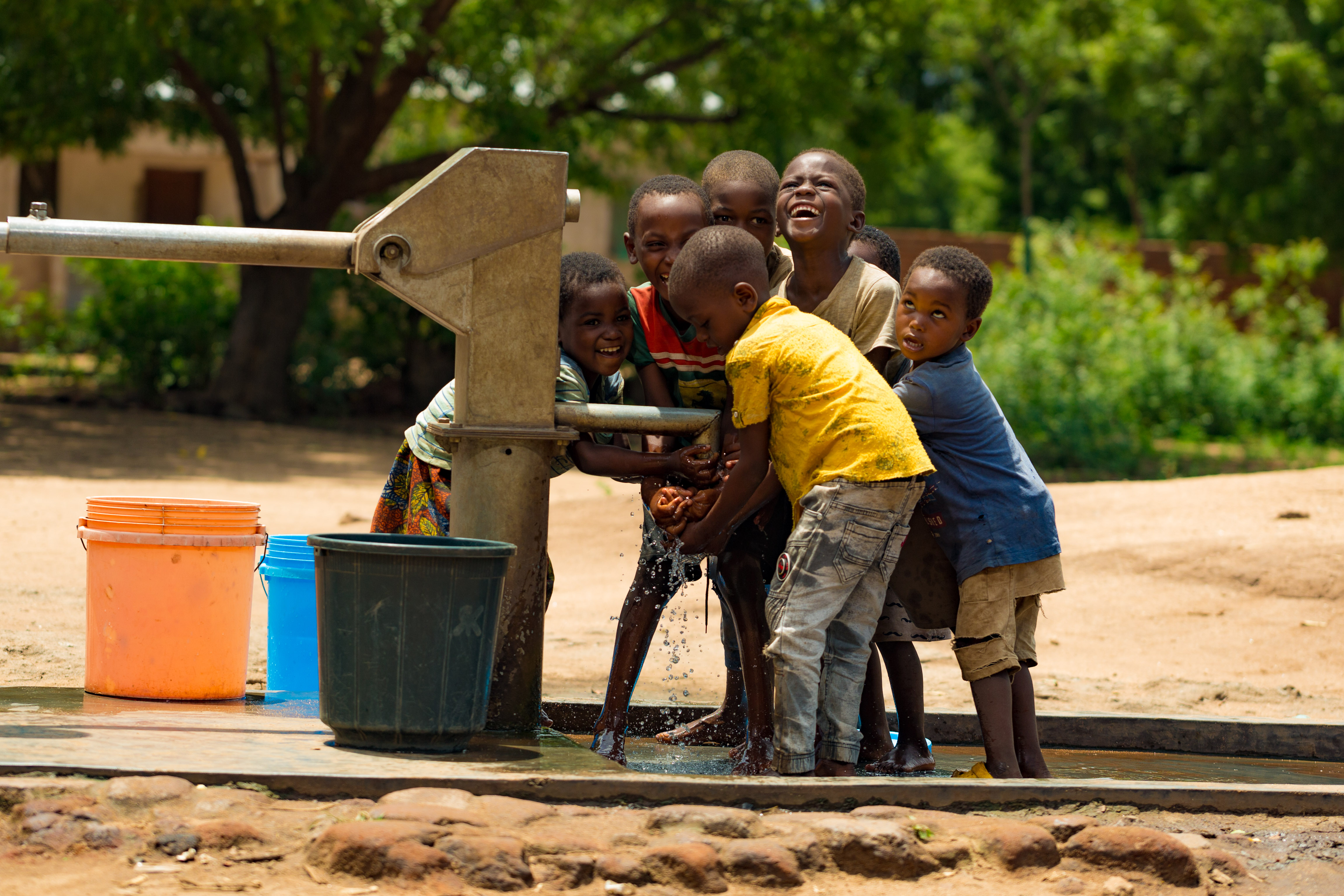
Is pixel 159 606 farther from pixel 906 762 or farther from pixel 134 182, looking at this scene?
pixel 134 182

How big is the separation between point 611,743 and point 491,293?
126 cm

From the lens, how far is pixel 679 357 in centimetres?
404

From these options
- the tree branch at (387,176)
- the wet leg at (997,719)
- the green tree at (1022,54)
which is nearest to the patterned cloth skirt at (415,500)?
the wet leg at (997,719)

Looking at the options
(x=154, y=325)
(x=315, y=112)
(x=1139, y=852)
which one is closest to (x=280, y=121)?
(x=315, y=112)

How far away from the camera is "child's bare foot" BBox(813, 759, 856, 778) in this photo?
3691 millimetres

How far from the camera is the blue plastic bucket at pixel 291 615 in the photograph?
14.2ft

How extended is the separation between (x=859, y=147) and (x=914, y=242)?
4.86 m

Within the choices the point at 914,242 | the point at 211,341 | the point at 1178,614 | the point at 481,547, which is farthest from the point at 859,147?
the point at 481,547

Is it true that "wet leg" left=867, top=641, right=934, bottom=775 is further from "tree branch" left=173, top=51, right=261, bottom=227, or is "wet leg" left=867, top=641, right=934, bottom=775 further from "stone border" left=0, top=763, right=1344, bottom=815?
"tree branch" left=173, top=51, right=261, bottom=227

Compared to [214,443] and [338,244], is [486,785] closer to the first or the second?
[338,244]

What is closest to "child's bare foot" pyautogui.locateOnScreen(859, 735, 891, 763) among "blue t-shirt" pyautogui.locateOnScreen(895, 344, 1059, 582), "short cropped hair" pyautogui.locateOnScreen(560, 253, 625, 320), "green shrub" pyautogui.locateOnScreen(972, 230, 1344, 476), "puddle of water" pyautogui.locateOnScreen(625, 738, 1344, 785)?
"puddle of water" pyautogui.locateOnScreen(625, 738, 1344, 785)

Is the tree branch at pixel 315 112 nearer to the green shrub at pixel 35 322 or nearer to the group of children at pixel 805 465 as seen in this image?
the green shrub at pixel 35 322

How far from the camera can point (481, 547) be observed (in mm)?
3314

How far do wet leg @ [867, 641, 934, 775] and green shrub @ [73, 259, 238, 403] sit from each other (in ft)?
39.8
